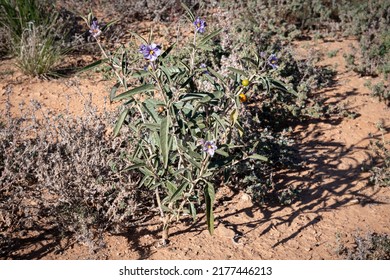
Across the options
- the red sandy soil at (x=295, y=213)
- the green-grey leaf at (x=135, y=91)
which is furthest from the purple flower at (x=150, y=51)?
the red sandy soil at (x=295, y=213)

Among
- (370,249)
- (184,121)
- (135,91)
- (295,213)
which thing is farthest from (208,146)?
(370,249)

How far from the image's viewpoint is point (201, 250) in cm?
265

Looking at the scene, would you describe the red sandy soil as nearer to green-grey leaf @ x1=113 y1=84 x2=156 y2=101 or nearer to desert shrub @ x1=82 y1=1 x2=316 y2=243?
desert shrub @ x1=82 y1=1 x2=316 y2=243

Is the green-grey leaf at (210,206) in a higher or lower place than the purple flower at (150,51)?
lower

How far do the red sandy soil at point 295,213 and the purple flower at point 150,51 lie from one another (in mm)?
1314

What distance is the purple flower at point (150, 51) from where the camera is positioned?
183 centimetres

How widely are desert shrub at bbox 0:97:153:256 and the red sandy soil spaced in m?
0.13

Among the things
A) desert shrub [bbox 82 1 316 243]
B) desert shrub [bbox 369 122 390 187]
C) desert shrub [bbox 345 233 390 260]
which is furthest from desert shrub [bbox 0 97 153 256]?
desert shrub [bbox 369 122 390 187]

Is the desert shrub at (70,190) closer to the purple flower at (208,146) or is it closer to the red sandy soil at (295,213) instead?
the red sandy soil at (295,213)

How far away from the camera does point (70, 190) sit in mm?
2643

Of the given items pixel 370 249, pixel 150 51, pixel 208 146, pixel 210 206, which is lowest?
pixel 370 249

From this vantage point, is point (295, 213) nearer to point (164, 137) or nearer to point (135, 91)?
point (164, 137)

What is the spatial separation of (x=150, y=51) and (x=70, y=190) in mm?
1254

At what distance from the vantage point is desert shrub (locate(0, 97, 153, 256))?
260cm
